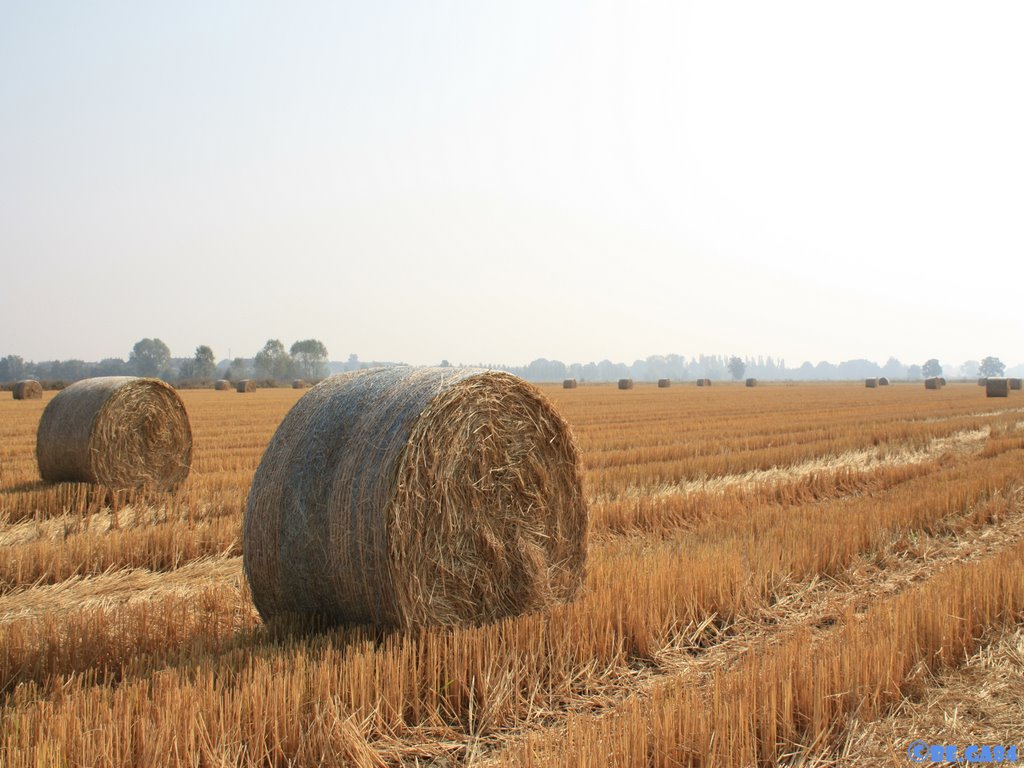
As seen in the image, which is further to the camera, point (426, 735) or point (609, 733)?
point (426, 735)

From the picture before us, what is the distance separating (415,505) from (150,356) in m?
131

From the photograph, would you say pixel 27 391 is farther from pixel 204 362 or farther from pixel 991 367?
pixel 991 367

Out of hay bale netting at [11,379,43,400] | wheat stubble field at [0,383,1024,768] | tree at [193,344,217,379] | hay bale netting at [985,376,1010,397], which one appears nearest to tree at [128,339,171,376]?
tree at [193,344,217,379]

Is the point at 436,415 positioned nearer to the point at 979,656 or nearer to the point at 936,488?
the point at 979,656

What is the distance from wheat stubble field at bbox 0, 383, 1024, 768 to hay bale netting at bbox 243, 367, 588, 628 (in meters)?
0.31

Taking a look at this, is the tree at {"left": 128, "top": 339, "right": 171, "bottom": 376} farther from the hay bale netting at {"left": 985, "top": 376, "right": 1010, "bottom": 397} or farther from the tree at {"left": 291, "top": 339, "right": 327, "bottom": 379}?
the hay bale netting at {"left": 985, "top": 376, "right": 1010, "bottom": 397}

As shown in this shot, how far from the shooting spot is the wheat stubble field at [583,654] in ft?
11.4

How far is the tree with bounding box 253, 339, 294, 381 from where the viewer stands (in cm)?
12050

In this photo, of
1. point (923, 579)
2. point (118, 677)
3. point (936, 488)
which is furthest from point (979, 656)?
point (936, 488)

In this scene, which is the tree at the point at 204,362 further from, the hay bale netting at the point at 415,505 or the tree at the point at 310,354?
the hay bale netting at the point at 415,505

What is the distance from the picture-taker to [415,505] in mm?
5020

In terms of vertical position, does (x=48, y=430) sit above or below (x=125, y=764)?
above

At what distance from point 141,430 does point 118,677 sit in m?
7.34

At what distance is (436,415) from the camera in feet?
17.1
